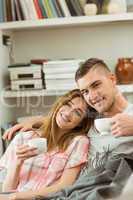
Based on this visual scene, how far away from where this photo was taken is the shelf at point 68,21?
2738mm

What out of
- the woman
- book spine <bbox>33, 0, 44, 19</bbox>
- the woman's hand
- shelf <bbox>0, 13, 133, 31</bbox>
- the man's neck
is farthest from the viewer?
book spine <bbox>33, 0, 44, 19</bbox>

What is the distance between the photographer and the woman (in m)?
1.94

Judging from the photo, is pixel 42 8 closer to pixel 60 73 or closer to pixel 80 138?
pixel 60 73

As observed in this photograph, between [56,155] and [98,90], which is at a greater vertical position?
[98,90]

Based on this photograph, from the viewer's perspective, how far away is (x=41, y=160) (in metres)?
2.03

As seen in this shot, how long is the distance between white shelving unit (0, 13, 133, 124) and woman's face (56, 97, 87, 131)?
0.83 metres

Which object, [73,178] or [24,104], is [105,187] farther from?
[24,104]

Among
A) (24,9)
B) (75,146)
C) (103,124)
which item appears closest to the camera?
(103,124)

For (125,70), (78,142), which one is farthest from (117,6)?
(78,142)

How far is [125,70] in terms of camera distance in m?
2.83

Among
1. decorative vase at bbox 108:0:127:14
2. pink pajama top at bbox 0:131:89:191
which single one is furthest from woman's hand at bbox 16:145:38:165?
decorative vase at bbox 108:0:127:14

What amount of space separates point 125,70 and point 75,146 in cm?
100

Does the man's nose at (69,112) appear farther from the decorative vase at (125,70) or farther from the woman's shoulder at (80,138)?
the decorative vase at (125,70)

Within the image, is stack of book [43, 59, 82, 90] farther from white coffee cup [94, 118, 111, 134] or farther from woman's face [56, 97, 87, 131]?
white coffee cup [94, 118, 111, 134]
